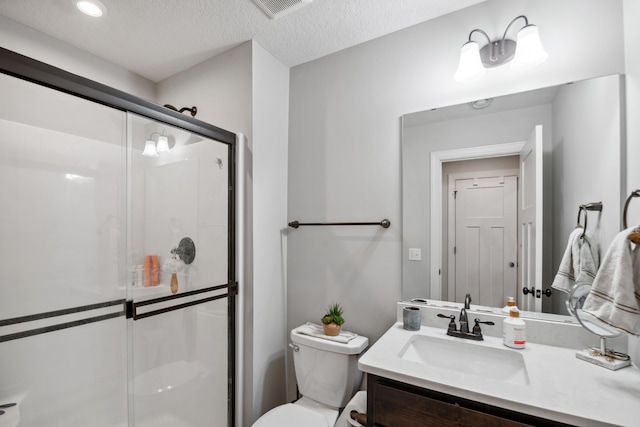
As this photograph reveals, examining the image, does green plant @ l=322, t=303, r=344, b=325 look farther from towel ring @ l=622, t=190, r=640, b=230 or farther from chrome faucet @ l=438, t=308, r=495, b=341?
towel ring @ l=622, t=190, r=640, b=230

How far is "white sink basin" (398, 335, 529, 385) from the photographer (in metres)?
1.21

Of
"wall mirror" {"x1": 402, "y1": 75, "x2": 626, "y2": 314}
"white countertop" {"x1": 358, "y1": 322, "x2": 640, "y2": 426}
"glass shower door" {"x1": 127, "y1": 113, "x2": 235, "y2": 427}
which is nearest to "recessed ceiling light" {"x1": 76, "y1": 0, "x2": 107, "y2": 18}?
"glass shower door" {"x1": 127, "y1": 113, "x2": 235, "y2": 427}

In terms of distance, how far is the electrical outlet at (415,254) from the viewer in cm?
162

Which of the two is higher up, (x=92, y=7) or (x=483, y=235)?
(x=92, y=7)

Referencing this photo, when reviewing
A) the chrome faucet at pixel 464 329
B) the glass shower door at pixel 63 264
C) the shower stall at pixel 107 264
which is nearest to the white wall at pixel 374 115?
the chrome faucet at pixel 464 329

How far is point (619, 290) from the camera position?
3.01 ft

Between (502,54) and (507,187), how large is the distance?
632mm

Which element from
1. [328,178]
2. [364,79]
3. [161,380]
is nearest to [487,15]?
[364,79]

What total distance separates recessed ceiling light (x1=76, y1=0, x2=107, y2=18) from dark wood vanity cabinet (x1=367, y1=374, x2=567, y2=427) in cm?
216

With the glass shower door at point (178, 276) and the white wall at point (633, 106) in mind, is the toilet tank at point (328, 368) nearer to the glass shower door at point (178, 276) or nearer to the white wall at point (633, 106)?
the glass shower door at point (178, 276)

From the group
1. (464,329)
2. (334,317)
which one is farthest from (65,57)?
(464,329)

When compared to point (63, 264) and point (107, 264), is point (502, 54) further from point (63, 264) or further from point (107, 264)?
point (63, 264)

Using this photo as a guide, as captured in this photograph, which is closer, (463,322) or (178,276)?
(463,322)

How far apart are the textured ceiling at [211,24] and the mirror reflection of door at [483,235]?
900 millimetres
